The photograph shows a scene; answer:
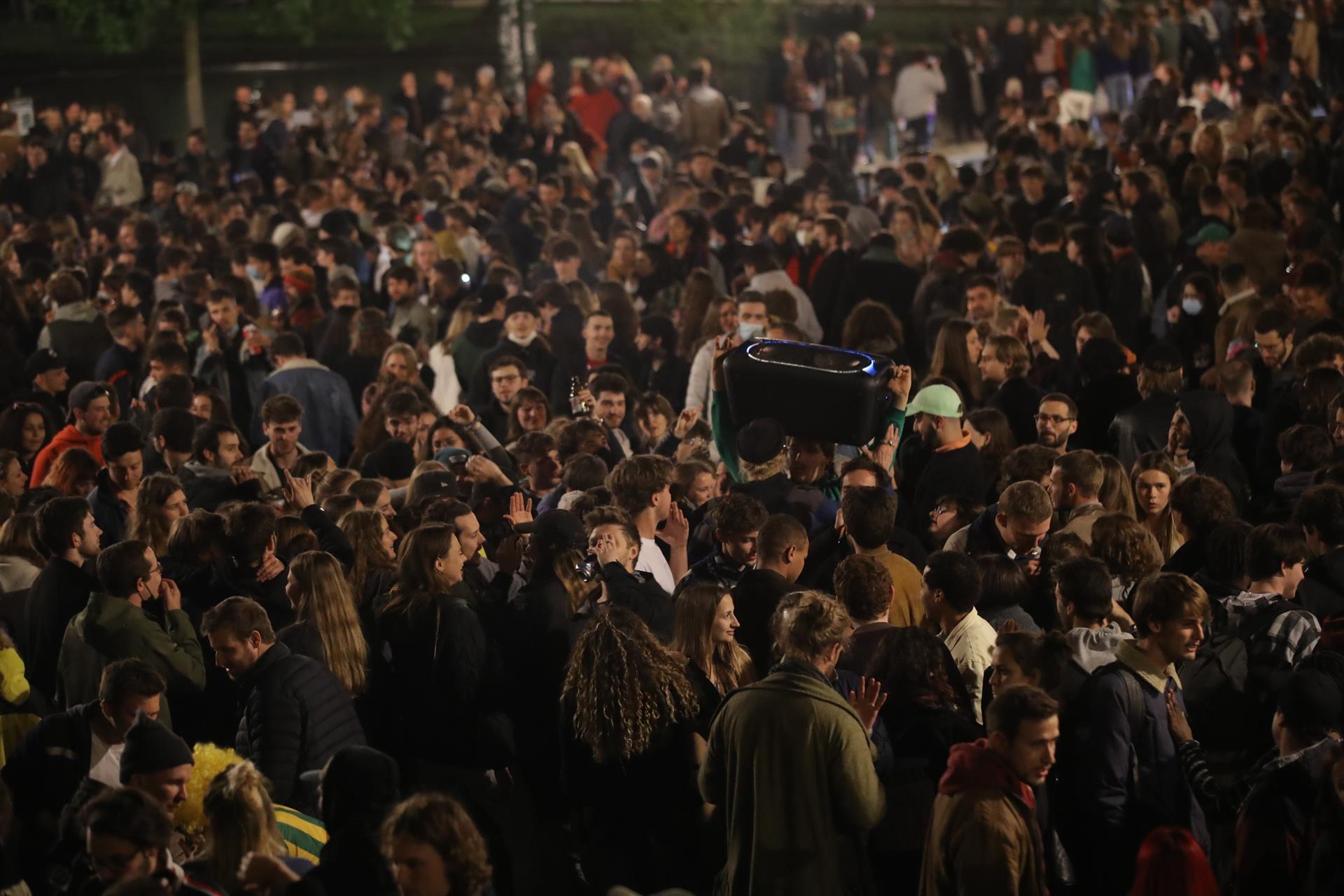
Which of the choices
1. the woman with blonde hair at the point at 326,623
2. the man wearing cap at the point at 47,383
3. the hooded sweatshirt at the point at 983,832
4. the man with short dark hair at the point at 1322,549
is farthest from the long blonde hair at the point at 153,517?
the man with short dark hair at the point at 1322,549

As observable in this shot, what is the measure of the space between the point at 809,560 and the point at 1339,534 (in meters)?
2.12

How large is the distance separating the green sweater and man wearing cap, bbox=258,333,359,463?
13.1 ft

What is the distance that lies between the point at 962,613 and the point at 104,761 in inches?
120

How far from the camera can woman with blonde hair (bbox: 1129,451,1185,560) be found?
7.77 metres

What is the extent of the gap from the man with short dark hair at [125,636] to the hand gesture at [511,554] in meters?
1.35

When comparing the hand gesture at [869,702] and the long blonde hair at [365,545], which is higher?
the hand gesture at [869,702]

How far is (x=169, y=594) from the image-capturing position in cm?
678

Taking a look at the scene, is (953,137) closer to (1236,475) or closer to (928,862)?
(1236,475)

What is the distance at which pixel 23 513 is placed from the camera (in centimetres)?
766

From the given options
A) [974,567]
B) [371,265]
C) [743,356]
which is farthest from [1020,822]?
[371,265]

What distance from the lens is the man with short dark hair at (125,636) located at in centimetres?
650

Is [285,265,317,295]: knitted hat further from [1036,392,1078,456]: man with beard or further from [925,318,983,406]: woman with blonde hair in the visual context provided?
[1036,392,1078,456]: man with beard

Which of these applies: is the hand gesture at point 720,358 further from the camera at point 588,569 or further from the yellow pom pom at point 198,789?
the yellow pom pom at point 198,789

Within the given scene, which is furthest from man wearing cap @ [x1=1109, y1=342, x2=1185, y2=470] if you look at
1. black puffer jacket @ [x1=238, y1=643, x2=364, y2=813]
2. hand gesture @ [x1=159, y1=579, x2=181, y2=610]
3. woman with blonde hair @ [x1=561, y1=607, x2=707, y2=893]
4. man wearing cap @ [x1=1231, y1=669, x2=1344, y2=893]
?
hand gesture @ [x1=159, y1=579, x2=181, y2=610]
